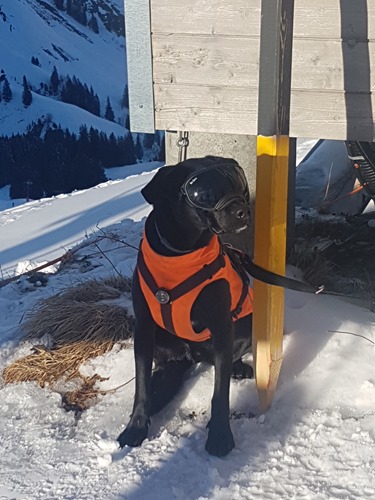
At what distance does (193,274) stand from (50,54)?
88.5m

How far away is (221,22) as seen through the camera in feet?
9.68

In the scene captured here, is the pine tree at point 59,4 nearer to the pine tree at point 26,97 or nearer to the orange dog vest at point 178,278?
the pine tree at point 26,97

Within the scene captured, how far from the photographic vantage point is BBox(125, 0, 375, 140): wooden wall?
2.82 m

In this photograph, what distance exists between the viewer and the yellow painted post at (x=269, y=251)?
2578mm

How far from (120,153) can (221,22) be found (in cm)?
6720

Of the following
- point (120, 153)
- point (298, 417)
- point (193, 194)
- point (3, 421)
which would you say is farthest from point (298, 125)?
point (120, 153)

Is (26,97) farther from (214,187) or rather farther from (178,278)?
(214,187)

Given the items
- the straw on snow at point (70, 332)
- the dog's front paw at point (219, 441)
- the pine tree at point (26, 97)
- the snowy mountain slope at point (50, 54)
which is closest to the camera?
the dog's front paw at point (219, 441)

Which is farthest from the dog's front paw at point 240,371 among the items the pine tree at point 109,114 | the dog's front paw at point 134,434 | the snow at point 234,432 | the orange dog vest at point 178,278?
the pine tree at point 109,114

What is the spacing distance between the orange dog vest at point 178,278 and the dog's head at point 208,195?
0.59 feet

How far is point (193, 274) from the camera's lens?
255 centimetres

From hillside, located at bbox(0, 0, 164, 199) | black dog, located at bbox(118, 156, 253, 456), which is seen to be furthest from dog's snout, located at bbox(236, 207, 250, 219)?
hillside, located at bbox(0, 0, 164, 199)

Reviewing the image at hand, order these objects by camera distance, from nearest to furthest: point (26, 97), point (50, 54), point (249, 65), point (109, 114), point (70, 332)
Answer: point (249, 65)
point (70, 332)
point (26, 97)
point (109, 114)
point (50, 54)

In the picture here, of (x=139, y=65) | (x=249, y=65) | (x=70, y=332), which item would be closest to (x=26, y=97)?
(x=70, y=332)
